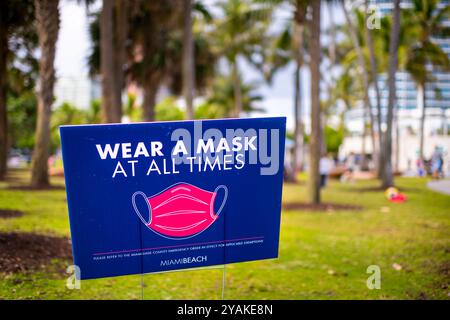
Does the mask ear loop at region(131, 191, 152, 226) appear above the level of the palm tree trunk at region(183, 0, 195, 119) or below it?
below

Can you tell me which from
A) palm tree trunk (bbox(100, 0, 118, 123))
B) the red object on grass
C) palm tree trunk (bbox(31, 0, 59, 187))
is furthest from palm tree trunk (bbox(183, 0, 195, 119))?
palm tree trunk (bbox(31, 0, 59, 187))

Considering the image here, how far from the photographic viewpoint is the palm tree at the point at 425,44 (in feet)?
57.0

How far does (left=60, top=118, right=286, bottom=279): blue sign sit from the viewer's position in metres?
3.45

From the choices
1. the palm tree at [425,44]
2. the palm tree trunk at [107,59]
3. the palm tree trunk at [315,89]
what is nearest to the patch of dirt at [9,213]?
the palm tree trunk at [107,59]

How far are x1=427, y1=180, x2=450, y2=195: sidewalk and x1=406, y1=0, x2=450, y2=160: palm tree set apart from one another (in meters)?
5.00

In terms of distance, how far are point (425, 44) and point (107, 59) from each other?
13.6 m

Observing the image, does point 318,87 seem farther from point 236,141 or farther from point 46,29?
point 236,141

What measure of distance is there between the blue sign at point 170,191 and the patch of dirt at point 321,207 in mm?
10182

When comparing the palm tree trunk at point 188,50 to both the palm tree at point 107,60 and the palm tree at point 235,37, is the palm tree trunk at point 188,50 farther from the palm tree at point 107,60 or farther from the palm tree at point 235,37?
the palm tree at point 235,37

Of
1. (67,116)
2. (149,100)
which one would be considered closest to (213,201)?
(149,100)

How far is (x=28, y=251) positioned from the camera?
473cm

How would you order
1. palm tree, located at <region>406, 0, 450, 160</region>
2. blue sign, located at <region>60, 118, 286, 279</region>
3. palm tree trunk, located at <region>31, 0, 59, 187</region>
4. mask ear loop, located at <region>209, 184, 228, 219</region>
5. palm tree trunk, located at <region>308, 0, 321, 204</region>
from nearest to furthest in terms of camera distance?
blue sign, located at <region>60, 118, 286, 279</region> < mask ear loop, located at <region>209, 184, 228, 219</region> < palm tree trunk, located at <region>31, 0, 59, 187</region> < palm tree trunk, located at <region>308, 0, 321, 204</region> < palm tree, located at <region>406, 0, 450, 160</region>

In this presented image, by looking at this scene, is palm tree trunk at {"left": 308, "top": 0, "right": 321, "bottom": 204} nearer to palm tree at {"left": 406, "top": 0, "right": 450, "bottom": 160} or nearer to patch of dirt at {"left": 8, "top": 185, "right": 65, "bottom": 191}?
palm tree at {"left": 406, "top": 0, "right": 450, "bottom": 160}

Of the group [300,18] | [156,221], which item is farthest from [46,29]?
[300,18]
